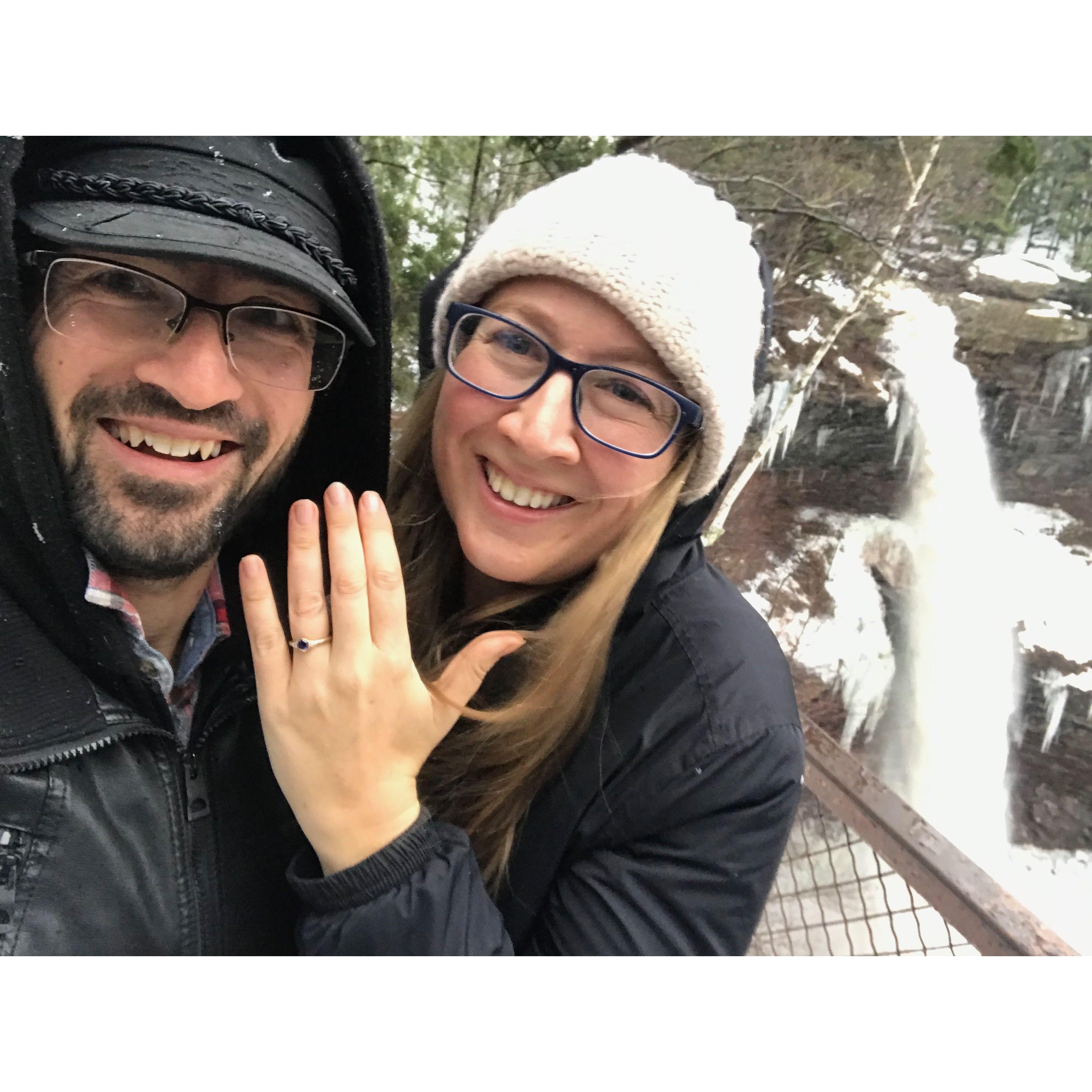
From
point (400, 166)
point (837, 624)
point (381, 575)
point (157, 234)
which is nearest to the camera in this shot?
point (157, 234)

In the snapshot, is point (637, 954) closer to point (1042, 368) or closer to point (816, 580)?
point (816, 580)

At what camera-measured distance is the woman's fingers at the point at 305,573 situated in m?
0.59

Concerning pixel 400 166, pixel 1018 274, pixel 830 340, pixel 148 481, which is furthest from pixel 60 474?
pixel 1018 274

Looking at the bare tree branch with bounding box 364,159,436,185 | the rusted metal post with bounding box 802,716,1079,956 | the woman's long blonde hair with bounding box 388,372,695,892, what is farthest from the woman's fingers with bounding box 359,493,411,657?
the rusted metal post with bounding box 802,716,1079,956

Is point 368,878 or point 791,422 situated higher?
point 791,422

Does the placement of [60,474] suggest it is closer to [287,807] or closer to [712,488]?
[287,807]

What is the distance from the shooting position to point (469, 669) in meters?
0.68

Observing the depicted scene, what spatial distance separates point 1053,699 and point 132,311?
1243mm

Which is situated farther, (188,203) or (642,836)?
(642,836)

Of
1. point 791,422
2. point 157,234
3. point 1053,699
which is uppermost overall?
point 157,234

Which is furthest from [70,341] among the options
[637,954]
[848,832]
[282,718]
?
[848,832]

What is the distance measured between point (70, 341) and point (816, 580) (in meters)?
1.21
